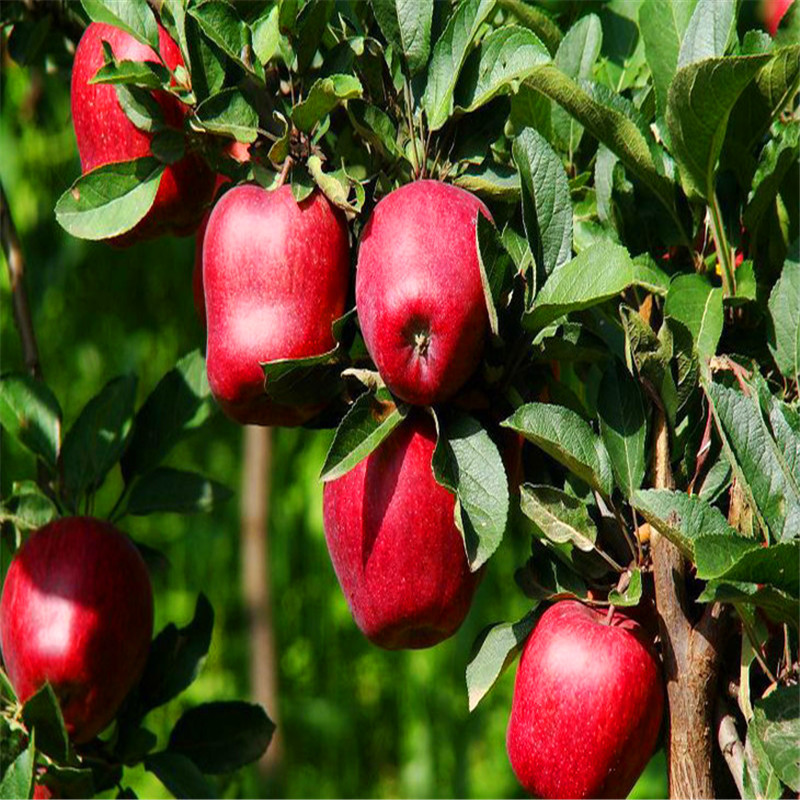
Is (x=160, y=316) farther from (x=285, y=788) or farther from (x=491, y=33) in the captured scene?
(x=491, y=33)

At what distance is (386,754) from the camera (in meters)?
2.31

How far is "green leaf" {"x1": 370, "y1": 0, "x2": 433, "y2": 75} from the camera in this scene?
0.82 meters

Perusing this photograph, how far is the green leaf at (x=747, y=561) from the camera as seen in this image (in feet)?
2.12

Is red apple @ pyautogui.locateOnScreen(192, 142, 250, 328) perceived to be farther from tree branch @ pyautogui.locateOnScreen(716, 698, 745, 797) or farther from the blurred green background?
the blurred green background

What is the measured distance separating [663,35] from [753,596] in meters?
0.38

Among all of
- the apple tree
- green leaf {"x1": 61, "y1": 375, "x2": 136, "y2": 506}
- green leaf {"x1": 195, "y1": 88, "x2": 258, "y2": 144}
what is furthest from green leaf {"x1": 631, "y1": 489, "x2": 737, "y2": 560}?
green leaf {"x1": 61, "y1": 375, "x2": 136, "y2": 506}

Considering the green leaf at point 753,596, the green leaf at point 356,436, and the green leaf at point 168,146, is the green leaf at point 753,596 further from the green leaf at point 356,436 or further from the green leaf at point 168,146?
the green leaf at point 168,146

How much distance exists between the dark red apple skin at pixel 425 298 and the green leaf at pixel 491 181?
0.17 feet

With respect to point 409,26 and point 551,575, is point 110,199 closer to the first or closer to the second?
point 409,26

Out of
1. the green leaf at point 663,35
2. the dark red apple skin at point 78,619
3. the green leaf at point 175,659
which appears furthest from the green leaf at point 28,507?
the green leaf at point 663,35

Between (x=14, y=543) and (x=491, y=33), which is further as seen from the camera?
(x=14, y=543)

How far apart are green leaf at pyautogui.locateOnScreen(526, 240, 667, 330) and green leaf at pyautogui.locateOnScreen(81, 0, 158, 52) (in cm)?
33

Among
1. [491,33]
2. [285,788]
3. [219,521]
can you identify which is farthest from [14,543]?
[219,521]

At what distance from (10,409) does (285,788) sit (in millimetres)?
1178
